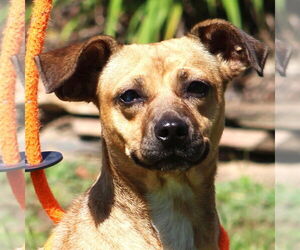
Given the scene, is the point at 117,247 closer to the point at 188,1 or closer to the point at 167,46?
the point at 167,46

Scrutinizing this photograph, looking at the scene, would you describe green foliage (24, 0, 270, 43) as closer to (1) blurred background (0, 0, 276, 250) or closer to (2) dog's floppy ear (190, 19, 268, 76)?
(1) blurred background (0, 0, 276, 250)

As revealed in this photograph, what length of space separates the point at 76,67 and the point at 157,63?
1.59ft

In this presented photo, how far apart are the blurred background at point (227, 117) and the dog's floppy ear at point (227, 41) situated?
88.2 inches

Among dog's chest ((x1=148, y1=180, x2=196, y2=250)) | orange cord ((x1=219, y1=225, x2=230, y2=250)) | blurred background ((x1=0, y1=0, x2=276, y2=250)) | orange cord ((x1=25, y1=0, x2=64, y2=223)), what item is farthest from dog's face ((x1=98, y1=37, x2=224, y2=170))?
blurred background ((x1=0, y1=0, x2=276, y2=250))

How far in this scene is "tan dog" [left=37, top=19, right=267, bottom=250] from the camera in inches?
165

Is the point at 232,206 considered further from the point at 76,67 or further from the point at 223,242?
the point at 76,67

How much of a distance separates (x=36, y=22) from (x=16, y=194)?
978 mm

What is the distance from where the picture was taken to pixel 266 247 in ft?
20.1

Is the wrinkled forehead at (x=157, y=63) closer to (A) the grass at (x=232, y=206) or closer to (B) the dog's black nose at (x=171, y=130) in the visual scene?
(B) the dog's black nose at (x=171, y=130)

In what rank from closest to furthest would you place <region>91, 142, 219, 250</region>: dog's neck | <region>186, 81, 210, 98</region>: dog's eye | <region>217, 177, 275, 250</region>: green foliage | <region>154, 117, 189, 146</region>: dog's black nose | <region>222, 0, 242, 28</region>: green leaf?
<region>154, 117, 189, 146</region>: dog's black nose
<region>91, 142, 219, 250</region>: dog's neck
<region>186, 81, 210, 98</region>: dog's eye
<region>217, 177, 275, 250</region>: green foliage
<region>222, 0, 242, 28</region>: green leaf

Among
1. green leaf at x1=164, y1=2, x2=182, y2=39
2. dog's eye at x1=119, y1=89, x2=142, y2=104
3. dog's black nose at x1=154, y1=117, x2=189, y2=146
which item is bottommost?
green leaf at x1=164, y1=2, x2=182, y2=39

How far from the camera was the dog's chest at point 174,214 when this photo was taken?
433 cm

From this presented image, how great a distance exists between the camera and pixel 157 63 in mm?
4508

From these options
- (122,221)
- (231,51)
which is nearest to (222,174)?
(231,51)
